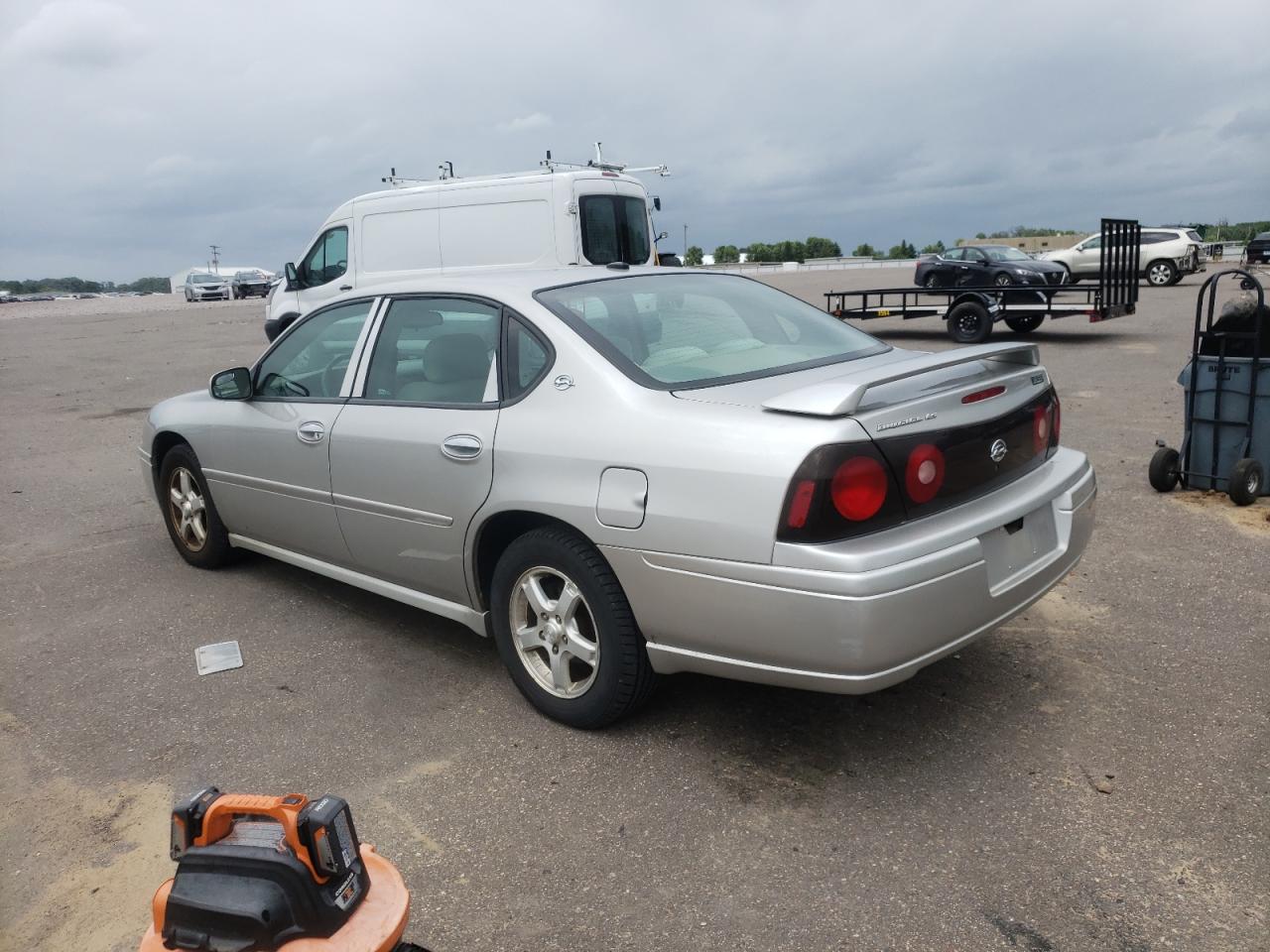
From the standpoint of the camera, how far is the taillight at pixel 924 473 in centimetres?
292

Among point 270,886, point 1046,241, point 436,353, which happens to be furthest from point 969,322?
point 1046,241

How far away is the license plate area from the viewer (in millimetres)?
3074

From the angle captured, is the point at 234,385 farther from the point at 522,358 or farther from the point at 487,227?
the point at 487,227

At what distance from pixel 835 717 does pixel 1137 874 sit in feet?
3.59

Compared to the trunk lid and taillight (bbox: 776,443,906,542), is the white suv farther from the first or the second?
taillight (bbox: 776,443,906,542)

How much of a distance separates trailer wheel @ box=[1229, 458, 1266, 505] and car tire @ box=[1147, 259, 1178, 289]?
81.6 ft

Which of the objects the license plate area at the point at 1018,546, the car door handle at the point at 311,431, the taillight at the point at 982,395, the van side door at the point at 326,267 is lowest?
the license plate area at the point at 1018,546

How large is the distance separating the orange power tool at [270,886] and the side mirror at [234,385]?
324 cm

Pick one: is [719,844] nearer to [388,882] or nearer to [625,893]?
[625,893]

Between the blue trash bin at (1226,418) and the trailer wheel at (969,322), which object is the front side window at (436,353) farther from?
the trailer wheel at (969,322)

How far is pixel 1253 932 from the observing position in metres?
2.40

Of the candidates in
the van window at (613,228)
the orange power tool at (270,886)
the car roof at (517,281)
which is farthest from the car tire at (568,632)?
the van window at (613,228)

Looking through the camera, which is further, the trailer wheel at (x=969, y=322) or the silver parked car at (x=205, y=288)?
the silver parked car at (x=205, y=288)

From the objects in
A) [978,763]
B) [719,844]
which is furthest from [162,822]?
[978,763]
